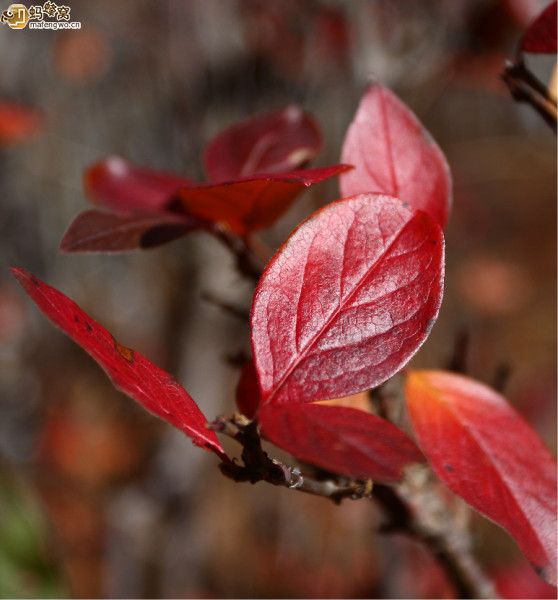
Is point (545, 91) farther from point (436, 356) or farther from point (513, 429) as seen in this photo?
point (436, 356)

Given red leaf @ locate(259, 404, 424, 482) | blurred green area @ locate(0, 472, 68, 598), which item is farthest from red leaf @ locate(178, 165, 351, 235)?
blurred green area @ locate(0, 472, 68, 598)

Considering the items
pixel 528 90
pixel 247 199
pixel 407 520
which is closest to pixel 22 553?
pixel 407 520

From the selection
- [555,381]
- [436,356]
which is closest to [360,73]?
[555,381]

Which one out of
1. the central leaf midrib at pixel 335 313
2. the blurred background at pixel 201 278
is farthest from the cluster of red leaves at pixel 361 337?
the blurred background at pixel 201 278

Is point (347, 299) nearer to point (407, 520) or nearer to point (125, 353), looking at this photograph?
point (125, 353)

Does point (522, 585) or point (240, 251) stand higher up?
point (240, 251)

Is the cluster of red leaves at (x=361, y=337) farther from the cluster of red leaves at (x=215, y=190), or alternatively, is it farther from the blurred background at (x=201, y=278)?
the blurred background at (x=201, y=278)
